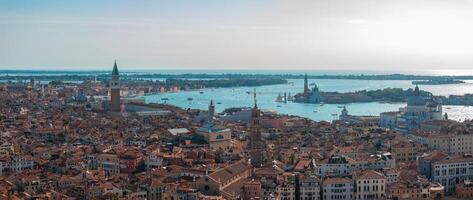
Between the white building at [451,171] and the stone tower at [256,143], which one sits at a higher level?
the stone tower at [256,143]

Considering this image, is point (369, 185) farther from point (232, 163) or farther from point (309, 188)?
point (232, 163)

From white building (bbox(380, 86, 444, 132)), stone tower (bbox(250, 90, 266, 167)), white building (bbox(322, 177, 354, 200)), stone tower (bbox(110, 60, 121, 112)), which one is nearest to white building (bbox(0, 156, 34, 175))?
stone tower (bbox(250, 90, 266, 167))

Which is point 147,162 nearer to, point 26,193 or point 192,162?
point 192,162

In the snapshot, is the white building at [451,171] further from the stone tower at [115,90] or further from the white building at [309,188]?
the stone tower at [115,90]

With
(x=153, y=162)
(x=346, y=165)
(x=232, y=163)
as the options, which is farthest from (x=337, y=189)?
(x=153, y=162)

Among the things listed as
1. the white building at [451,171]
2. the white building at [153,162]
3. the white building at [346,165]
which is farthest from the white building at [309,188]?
the white building at [153,162]

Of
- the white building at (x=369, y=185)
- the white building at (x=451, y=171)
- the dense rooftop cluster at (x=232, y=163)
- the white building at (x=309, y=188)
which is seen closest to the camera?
the dense rooftop cluster at (x=232, y=163)

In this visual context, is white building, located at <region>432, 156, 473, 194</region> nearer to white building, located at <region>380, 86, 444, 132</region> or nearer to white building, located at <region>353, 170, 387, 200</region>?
white building, located at <region>353, 170, 387, 200</region>

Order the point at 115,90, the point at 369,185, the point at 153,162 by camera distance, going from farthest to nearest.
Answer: the point at 115,90 → the point at 153,162 → the point at 369,185

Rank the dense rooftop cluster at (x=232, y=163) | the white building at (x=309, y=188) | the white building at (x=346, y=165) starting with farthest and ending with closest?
1. the white building at (x=346, y=165)
2. the white building at (x=309, y=188)
3. the dense rooftop cluster at (x=232, y=163)
